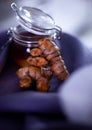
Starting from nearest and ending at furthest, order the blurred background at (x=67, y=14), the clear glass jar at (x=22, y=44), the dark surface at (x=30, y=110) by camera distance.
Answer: the dark surface at (x=30, y=110) → the clear glass jar at (x=22, y=44) → the blurred background at (x=67, y=14)

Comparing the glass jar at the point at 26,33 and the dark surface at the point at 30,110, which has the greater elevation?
the glass jar at the point at 26,33

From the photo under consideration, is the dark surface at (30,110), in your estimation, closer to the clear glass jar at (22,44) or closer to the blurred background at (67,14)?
the clear glass jar at (22,44)

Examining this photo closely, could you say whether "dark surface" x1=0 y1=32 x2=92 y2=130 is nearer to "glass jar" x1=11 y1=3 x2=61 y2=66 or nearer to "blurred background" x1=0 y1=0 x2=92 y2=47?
"glass jar" x1=11 y1=3 x2=61 y2=66

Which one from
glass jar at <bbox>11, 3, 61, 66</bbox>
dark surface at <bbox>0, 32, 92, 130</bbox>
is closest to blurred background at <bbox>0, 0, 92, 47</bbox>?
glass jar at <bbox>11, 3, 61, 66</bbox>

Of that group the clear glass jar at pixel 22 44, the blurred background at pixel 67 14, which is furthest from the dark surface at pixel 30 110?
the blurred background at pixel 67 14

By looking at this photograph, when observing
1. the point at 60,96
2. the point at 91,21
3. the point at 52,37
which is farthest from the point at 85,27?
the point at 60,96

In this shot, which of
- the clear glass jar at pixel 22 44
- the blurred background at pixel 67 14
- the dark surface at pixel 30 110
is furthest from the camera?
the blurred background at pixel 67 14
